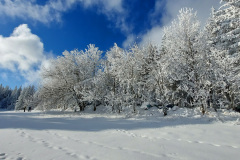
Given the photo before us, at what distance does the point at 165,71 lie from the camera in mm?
14875

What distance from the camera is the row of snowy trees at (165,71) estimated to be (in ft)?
47.0

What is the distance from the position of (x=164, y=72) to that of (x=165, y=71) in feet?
0.49

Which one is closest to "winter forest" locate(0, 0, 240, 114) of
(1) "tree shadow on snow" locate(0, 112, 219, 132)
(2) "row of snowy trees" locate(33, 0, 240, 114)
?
(2) "row of snowy trees" locate(33, 0, 240, 114)

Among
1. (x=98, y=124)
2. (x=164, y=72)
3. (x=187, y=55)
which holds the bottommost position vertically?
(x=98, y=124)

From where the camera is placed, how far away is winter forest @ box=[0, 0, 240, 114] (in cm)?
1434

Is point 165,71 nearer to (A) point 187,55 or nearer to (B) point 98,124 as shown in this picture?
(A) point 187,55

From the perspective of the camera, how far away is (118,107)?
752 inches

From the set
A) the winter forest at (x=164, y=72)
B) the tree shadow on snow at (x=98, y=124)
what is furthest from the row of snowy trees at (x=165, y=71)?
the tree shadow on snow at (x=98, y=124)

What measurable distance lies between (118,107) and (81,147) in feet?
46.6

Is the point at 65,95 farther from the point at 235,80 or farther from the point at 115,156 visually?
the point at 235,80

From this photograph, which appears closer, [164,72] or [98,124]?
[98,124]

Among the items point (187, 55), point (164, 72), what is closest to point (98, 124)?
point (164, 72)

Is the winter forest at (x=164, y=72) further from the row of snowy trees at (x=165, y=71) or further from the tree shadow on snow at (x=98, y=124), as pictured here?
the tree shadow on snow at (x=98, y=124)

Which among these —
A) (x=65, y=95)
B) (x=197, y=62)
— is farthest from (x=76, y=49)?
(x=197, y=62)
